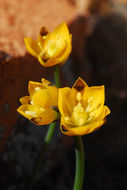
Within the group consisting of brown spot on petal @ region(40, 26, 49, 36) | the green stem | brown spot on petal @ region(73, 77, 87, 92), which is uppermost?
brown spot on petal @ region(40, 26, 49, 36)

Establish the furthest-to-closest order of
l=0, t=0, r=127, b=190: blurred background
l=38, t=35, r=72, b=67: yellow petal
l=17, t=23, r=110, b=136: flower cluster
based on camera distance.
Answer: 1. l=0, t=0, r=127, b=190: blurred background
2. l=38, t=35, r=72, b=67: yellow petal
3. l=17, t=23, r=110, b=136: flower cluster

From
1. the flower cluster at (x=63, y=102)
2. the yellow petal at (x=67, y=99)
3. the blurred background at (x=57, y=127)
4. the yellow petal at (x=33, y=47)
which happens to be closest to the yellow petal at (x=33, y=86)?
the flower cluster at (x=63, y=102)

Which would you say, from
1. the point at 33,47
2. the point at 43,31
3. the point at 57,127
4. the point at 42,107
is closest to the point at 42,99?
the point at 42,107

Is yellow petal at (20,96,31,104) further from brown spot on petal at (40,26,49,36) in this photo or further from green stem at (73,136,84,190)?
brown spot on petal at (40,26,49,36)

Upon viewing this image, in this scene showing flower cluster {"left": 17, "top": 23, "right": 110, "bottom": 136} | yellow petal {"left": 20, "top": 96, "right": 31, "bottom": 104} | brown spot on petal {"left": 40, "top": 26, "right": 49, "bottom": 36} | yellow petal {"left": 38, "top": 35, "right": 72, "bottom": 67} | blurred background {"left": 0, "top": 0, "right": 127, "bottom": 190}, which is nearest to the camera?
flower cluster {"left": 17, "top": 23, "right": 110, "bottom": 136}

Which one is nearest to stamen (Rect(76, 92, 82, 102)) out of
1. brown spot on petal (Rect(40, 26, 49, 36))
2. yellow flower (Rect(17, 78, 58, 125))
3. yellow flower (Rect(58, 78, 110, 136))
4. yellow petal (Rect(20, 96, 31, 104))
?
yellow flower (Rect(58, 78, 110, 136))

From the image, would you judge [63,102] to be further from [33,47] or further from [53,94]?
[33,47]

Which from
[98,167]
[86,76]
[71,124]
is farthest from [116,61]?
[71,124]
